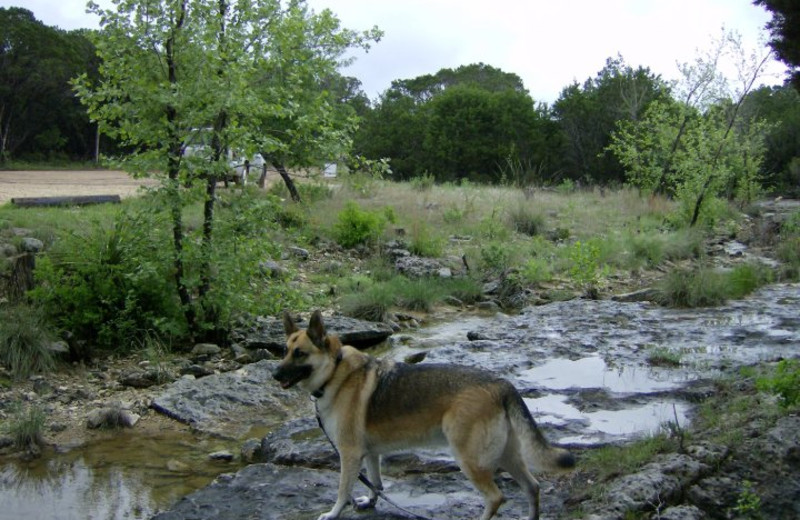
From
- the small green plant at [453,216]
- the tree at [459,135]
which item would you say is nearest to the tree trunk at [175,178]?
the small green plant at [453,216]

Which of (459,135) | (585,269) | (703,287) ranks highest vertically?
(459,135)

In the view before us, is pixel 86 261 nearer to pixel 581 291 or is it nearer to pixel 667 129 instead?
pixel 581 291

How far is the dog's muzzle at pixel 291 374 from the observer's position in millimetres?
5363

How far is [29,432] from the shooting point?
780 cm

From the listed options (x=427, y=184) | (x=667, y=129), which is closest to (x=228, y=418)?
(x=427, y=184)

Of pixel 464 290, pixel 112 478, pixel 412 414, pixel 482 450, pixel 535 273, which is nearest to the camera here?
pixel 482 450

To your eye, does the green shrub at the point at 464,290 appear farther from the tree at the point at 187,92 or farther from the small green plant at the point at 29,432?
the small green plant at the point at 29,432

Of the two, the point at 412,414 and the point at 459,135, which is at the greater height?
the point at 459,135

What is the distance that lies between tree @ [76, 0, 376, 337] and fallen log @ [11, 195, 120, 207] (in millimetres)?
6680

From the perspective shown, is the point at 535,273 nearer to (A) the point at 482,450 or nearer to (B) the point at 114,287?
(B) the point at 114,287

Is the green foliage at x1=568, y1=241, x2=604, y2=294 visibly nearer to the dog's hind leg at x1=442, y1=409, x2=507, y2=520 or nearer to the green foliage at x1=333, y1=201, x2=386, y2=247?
the green foliage at x1=333, y1=201, x2=386, y2=247

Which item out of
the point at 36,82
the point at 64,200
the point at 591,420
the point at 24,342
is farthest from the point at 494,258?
the point at 36,82

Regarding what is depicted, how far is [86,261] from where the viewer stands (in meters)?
11.0

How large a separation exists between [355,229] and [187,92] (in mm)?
8176
